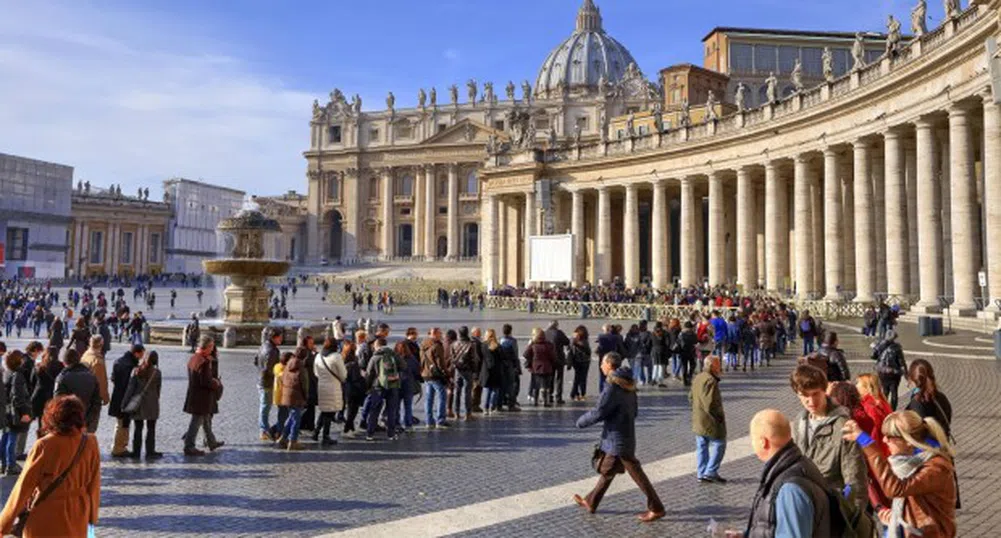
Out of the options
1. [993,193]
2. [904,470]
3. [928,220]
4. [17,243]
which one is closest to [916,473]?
[904,470]

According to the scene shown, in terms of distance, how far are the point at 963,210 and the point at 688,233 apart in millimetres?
18629

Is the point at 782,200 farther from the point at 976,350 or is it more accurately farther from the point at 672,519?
the point at 672,519

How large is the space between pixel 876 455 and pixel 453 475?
5.19 meters

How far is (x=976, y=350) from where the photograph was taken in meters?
19.1

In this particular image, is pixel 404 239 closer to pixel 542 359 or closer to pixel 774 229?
pixel 774 229

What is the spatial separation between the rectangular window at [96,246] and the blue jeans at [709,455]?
328ft

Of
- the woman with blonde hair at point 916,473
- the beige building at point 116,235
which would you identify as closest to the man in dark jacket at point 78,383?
→ the woman with blonde hair at point 916,473

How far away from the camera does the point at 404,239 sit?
110 meters

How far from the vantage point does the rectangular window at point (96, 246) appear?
93.8 metres

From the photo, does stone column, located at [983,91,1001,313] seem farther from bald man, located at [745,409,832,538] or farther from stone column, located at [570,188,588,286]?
stone column, located at [570,188,588,286]

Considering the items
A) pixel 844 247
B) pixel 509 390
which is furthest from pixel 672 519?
pixel 844 247

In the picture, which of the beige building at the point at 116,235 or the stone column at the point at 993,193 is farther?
the beige building at the point at 116,235

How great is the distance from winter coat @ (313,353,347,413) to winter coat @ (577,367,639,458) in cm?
450

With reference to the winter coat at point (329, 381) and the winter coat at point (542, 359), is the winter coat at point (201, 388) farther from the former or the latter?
the winter coat at point (542, 359)
